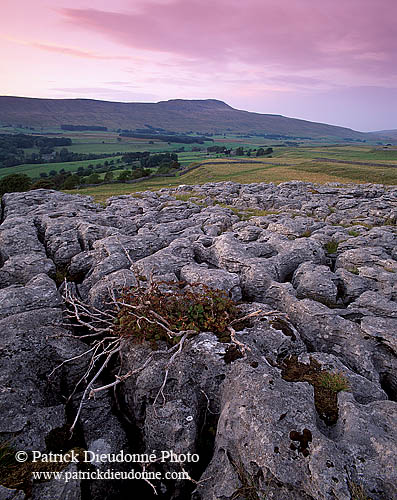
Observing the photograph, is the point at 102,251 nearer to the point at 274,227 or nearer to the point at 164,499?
the point at 164,499

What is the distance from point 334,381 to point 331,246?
52.3 feet

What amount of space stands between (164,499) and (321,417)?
5303 millimetres

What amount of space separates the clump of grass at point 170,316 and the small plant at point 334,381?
3492 mm

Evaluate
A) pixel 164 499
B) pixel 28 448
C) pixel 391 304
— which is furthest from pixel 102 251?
pixel 391 304

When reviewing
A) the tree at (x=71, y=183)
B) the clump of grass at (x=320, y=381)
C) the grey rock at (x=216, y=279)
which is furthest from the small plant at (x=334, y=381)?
the tree at (x=71, y=183)

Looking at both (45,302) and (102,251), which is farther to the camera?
(102,251)

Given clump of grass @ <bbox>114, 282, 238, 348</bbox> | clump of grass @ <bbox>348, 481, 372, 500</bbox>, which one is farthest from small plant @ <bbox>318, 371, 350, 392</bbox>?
clump of grass @ <bbox>114, 282, 238, 348</bbox>

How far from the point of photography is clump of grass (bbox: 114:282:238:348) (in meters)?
10.7

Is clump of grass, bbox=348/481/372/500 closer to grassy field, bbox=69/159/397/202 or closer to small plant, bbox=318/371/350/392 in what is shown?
small plant, bbox=318/371/350/392

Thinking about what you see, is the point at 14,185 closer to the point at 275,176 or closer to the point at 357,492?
the point at 275,176

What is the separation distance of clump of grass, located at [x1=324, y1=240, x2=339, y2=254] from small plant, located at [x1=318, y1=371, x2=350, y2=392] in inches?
578

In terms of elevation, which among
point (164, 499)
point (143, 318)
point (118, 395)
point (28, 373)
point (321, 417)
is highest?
point (143, 318)

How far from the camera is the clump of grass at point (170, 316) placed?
35.0 ft

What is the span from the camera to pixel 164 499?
847cm
